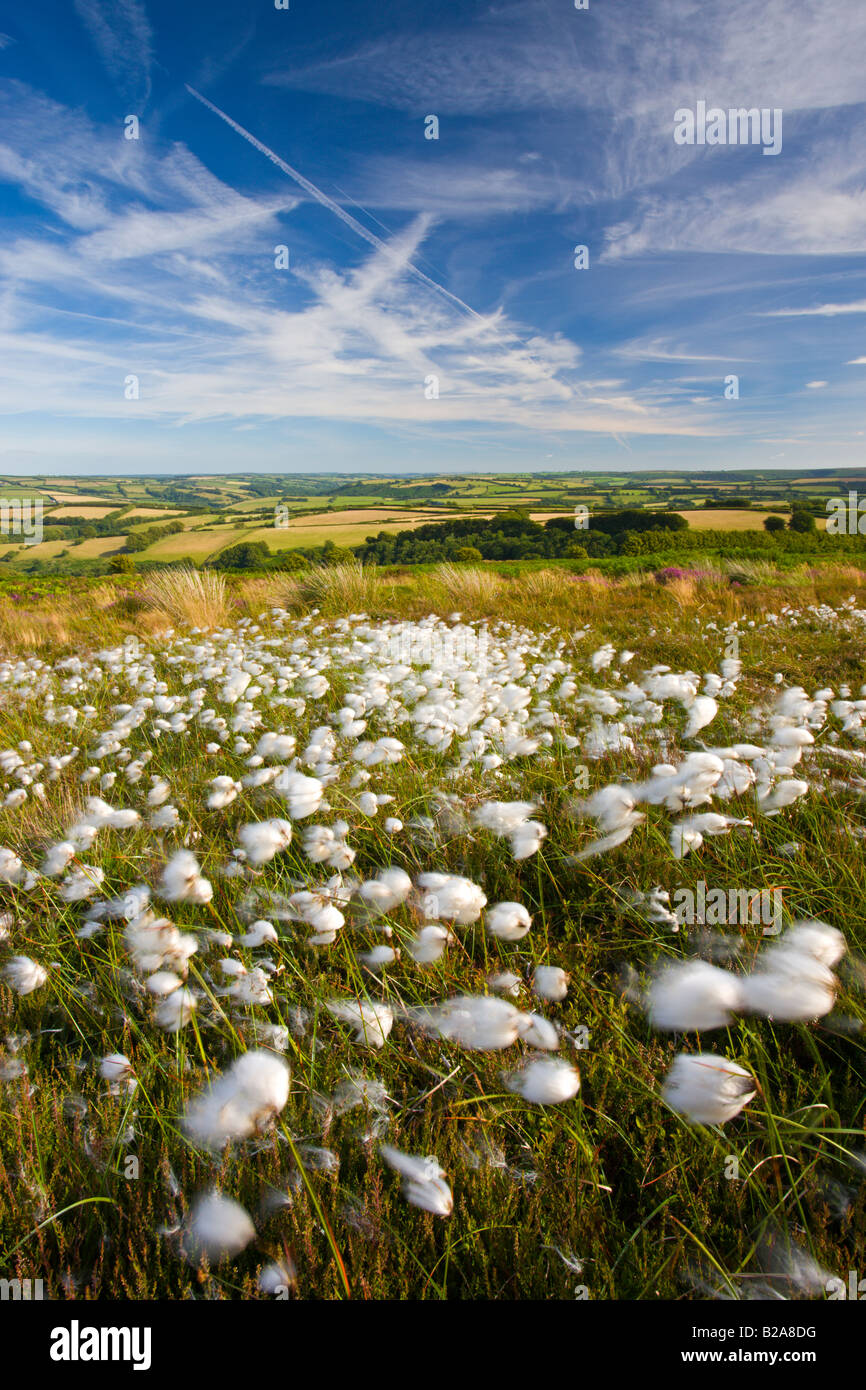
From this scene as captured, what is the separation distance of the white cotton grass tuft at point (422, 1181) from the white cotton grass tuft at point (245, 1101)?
1.10 ft

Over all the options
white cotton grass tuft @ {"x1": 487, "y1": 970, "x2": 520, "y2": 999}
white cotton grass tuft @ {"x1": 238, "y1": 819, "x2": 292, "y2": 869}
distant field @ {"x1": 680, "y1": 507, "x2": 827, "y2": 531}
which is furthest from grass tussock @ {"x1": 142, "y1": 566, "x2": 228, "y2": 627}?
distant field @ {"x1": 680, "y1": 507, "x2": 827, "y2": 531}

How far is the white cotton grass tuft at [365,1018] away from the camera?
1.79m

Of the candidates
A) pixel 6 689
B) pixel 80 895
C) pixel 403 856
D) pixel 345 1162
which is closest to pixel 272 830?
pixel 403 856

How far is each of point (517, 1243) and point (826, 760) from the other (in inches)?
127

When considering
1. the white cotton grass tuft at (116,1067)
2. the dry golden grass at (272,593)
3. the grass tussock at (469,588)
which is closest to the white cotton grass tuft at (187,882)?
the white cotton grass tuft at (116,1067)

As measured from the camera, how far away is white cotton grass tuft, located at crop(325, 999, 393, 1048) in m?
1.79

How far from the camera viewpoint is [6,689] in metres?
6.71

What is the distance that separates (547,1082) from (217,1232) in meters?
0.87

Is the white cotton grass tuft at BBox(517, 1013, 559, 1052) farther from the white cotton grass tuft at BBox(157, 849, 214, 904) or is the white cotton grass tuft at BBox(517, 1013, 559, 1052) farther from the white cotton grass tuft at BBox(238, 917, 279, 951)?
the white cotton grass tuft at BBox(157, 849, 214, 904)

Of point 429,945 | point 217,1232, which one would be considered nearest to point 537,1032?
point 429,945

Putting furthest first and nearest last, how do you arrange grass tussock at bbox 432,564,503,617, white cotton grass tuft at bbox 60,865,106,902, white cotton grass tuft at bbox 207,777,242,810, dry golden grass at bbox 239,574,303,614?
1. dry golden grass at bbox 239,574,303,614
2. grass tussock at bbox 432,564,503,617
3. white cotton grass tuft at bbox 207,777,242,810
4. white cotton grass tuft at bbox 60,865,106,902

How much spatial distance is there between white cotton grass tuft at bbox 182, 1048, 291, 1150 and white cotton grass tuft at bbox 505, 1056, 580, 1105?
0.65 m

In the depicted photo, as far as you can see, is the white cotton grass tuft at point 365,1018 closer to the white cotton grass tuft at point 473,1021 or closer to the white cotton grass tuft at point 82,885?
the white cotton grass tuft at point 473,1021
